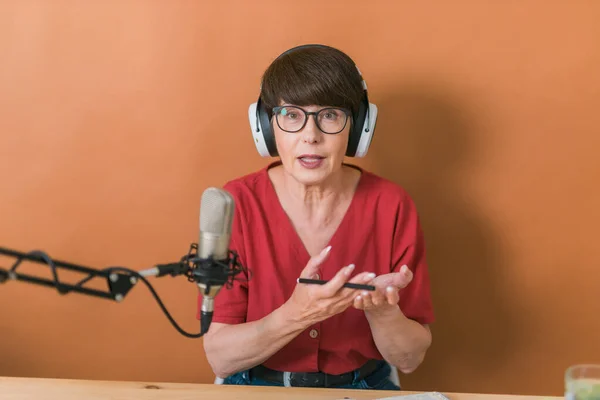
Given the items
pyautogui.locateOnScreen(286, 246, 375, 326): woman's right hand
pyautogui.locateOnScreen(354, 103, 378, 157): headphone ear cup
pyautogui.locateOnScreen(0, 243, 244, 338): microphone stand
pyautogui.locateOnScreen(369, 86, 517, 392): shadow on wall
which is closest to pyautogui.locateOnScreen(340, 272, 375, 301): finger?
pyautogui.locateOnScreen(286, 246, 375, 326): woman's right hand

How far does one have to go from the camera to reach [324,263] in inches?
66.5

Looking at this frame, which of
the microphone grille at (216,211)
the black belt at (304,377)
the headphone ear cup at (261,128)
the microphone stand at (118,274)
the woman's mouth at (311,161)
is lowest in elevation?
the black belt at (304,377)

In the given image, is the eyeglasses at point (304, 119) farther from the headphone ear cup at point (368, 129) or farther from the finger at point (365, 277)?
the finger at point (365, 277)

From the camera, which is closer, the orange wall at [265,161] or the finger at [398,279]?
the finger at [398,279]

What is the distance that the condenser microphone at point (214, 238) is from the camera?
963 millimetres

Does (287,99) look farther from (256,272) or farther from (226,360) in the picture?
(226,360)

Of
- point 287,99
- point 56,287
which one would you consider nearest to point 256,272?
point 287,99

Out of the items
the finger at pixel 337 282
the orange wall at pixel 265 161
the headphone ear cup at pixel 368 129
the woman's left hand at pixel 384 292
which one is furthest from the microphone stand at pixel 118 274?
the orange wall at pixel 265 161

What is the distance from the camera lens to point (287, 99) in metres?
1.55

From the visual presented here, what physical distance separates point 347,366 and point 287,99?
70 cm

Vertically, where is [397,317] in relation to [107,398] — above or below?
above

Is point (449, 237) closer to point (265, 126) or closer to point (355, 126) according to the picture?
point (355, 126)

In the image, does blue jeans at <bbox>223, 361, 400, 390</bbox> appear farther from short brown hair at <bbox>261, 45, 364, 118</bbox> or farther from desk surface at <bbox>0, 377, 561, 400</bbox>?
short brown hair at <bbox>261, 45, 364, 118</bbox>

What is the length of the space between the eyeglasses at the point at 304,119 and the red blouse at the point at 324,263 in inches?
8.9
